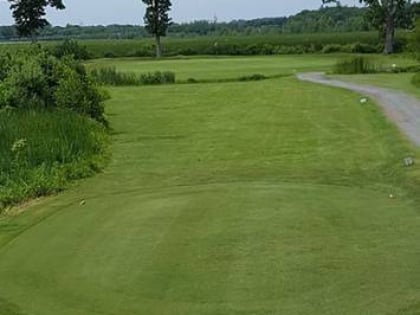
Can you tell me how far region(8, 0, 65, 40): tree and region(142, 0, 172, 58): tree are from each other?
9.57 metres

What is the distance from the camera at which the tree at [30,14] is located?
76.7 metres

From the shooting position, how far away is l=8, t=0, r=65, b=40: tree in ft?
252

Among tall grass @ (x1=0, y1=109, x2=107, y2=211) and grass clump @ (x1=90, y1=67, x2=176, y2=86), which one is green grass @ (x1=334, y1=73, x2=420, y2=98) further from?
tall grass @ (x1=0, y1=109, x2=107, y2=211)

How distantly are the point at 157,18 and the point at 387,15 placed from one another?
25122 millimetres

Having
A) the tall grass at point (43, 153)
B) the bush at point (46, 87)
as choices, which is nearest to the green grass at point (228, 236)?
the tall grass at point (43, 153)

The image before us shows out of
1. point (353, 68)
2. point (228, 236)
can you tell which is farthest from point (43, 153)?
point (353, 68)

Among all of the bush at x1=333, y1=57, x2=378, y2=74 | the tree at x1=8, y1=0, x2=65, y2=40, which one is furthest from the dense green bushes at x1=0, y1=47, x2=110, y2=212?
the tree at x1=8, y1=0, x2=65, y2=40

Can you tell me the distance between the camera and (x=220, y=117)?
1025 inches

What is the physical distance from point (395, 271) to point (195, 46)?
78609 millimetres

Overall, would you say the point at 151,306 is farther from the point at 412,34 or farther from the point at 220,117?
the point at 412,34

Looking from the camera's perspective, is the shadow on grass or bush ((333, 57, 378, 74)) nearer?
the shadow on grass

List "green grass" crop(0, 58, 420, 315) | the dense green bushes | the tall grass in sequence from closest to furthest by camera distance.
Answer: "green grass" crop(0, 58, 420, 315), the tall grass, the dense green bushes

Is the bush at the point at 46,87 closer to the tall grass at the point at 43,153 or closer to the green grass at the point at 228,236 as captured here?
the tall grass at the point at 43,153

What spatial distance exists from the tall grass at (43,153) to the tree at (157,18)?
63.9 m
